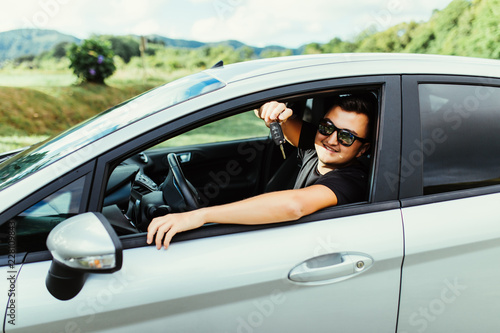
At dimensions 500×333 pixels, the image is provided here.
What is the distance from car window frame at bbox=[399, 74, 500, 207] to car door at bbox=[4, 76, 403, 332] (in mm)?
45

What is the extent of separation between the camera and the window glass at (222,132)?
7.20 m

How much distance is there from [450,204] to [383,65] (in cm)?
56

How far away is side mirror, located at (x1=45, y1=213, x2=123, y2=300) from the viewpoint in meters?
1.13

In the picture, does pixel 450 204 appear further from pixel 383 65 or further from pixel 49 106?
pixel 49 106

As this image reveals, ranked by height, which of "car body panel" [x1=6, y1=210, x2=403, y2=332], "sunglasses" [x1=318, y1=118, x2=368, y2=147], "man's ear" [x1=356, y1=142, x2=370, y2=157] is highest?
"sunglasses" [x1=318, y1=118, x2=368, y2=147]

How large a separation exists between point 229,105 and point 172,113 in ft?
0.63

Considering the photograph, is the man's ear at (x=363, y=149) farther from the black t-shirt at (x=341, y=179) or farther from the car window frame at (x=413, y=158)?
the car window frame at (x=413, y=158)

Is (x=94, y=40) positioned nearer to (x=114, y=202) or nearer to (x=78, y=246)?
(x=114, y=202)

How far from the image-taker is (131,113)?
5.20 feet

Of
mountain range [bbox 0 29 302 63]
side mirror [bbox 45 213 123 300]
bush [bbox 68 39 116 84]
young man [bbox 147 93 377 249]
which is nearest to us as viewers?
side mirror [bbox 45 213 123 300]

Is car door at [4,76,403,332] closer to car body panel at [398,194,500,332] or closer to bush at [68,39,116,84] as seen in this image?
car body panel at [398,194,500,332]

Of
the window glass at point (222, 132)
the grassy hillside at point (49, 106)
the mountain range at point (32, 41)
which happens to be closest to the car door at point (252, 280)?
the window glass at point (222, 132)

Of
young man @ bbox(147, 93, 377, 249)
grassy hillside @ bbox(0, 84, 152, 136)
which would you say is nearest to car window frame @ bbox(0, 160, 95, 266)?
young man @ bbox(147, 93, 377, 249)

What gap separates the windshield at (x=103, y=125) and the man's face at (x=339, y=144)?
20.6 inches
